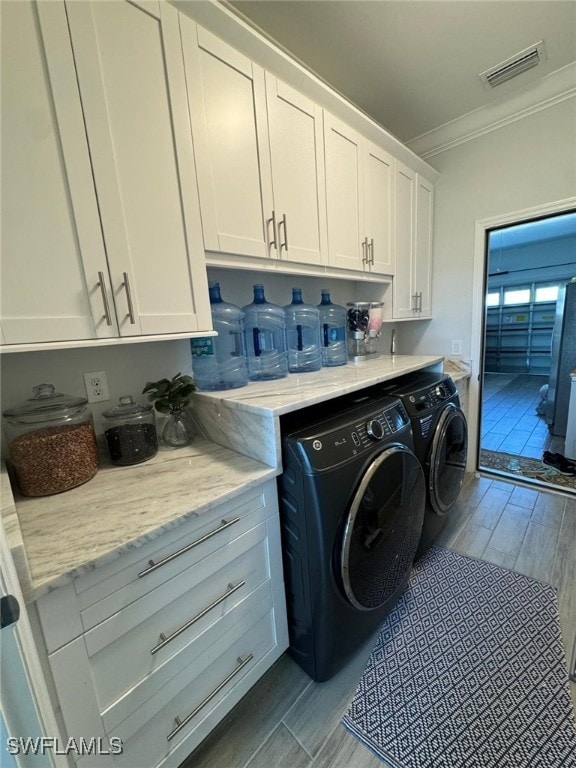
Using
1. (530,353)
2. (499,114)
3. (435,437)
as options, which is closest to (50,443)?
(435,437)

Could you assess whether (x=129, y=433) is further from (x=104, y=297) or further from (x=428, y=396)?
(x=428, y=396)

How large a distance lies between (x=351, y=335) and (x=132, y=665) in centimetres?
186

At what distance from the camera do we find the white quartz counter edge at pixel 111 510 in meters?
0.62

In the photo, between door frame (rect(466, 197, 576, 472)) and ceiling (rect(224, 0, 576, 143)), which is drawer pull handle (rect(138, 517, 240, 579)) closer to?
ceiling (rect(224, 0, 576, 143))

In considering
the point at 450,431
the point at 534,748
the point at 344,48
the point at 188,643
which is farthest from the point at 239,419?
the point at 344,48

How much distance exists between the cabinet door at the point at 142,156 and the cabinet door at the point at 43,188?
0.04 metres

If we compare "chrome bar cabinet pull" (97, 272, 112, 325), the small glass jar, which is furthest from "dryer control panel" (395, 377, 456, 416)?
"chrome bar cabinet pull" (97, 272, 112, 325)

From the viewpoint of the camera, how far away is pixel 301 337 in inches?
70.7

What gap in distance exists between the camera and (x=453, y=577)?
1.59m

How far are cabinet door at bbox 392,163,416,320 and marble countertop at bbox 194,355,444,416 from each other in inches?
25.0

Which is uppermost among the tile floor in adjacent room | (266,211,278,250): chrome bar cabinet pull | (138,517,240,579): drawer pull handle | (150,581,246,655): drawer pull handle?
(266,211,278,250): chrome bar cabinet pull

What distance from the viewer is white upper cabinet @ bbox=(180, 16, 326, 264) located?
1.07 metres

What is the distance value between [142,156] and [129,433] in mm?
912

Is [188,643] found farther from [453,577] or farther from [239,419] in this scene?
[453,577]
